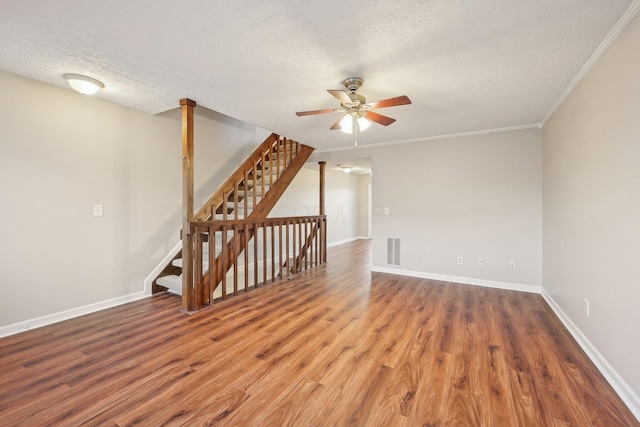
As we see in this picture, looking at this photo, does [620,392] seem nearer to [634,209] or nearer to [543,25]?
[634,209]

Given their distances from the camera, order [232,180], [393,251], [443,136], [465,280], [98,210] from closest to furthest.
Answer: [98,210] → [232,180] → [465,280] → [443,136] → [393,251]

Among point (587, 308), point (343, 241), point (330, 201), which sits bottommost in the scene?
point (343, 241)

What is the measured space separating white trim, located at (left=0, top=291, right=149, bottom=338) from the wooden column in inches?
32.4

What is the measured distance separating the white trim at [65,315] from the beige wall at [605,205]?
449 centimetres

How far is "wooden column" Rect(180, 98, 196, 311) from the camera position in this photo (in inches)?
121

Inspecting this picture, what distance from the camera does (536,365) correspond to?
2.06 m

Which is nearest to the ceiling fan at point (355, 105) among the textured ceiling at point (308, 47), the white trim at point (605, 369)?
the textured ceiling at point (308, 47)

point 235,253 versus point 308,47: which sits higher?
point 308,47

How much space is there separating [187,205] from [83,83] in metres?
1.40

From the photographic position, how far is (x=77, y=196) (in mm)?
2926

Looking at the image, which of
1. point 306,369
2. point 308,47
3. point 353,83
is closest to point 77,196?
point 308,47

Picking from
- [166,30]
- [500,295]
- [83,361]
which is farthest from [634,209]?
[83,361]

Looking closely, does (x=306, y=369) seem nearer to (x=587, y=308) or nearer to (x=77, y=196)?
(x=587, y=308)

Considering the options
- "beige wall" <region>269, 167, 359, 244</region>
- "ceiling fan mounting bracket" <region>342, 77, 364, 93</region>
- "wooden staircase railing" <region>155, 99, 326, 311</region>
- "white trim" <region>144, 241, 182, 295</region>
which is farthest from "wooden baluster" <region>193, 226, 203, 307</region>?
"beige wall" <region>269, 167, 359, 244</region>
